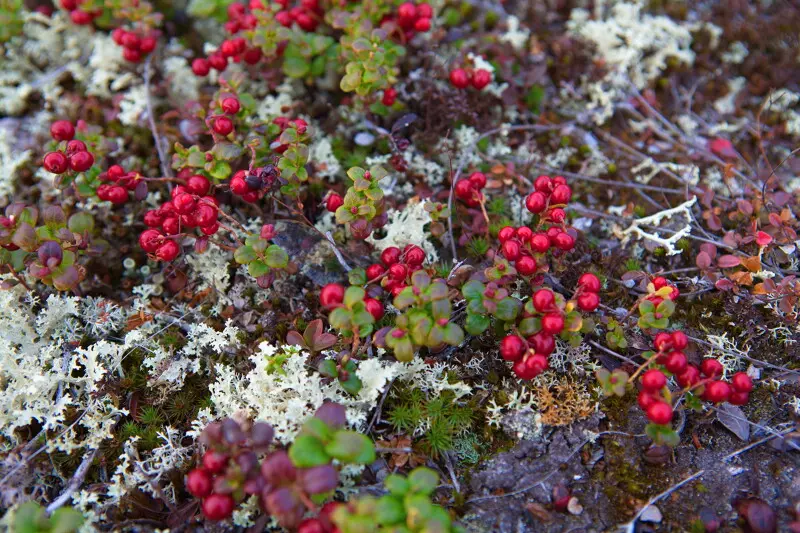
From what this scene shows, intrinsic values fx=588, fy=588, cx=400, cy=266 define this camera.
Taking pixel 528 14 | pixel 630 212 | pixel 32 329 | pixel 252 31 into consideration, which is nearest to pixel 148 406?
pixel 32 329

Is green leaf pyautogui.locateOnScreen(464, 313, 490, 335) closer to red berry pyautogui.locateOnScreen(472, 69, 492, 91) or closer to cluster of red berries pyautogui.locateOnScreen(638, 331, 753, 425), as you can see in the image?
cluster of red berries pyautogui.locateOnScreen(638, 331, 753, 425)

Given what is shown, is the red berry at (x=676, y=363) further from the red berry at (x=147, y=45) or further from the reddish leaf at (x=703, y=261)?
the red berry at (x=147, y=45)

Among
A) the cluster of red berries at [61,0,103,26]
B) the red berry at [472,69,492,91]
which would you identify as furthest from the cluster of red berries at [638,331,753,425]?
the cluster of red berries at [61,0,103,26]

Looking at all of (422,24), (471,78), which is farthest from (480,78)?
(422,24)

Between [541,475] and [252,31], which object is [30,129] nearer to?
[252,31]

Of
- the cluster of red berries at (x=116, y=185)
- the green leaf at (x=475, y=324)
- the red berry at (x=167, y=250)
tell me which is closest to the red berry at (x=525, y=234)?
the green leaf at (x=475, y=324)

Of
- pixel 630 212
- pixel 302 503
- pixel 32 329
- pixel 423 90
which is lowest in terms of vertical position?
pixel 32 329
